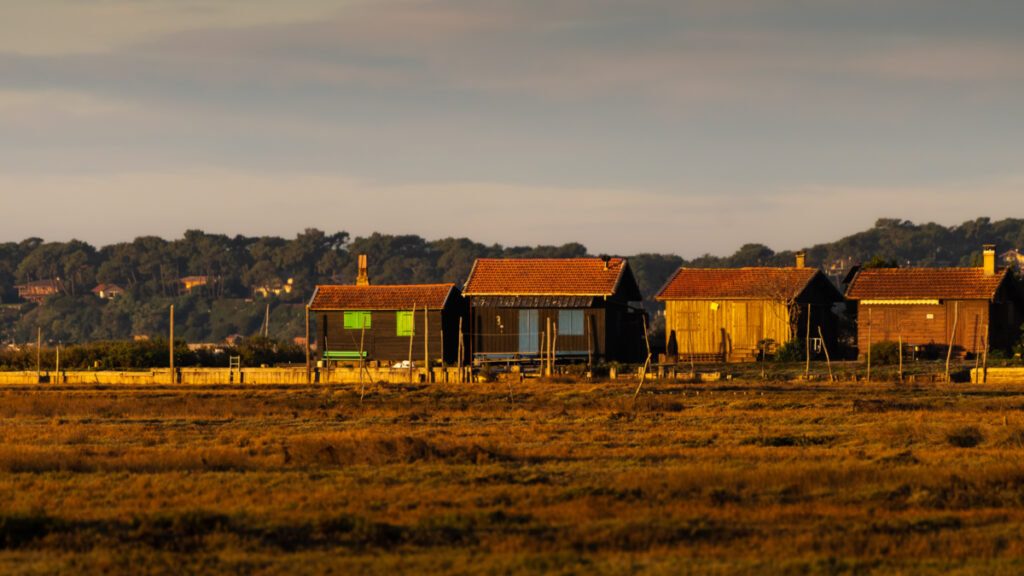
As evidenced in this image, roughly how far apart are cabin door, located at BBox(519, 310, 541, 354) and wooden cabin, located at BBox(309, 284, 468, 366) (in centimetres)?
341

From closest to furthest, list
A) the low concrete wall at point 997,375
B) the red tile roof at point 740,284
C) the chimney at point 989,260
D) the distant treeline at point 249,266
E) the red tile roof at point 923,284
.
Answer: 1. the low concrete wall at point 997,375
2. the red tile roof at point 923,284
3. the chimney at point 989,260
4. the red tile roof at point 740,284
5. the distant treeline at point 249,266

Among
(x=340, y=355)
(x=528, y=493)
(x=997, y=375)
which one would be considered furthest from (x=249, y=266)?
(x=528, y=493)

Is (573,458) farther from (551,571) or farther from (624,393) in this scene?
(624,393)

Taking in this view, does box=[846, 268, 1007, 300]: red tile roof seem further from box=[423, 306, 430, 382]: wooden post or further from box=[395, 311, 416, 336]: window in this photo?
box=[395, 311, 416, 336]: window

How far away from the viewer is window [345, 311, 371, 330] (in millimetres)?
62094

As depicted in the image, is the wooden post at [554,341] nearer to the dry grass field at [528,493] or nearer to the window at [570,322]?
the window at [570,322]

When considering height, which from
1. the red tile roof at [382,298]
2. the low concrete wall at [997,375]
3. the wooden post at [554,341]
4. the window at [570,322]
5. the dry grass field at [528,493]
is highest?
the red tile roof at [382,298]

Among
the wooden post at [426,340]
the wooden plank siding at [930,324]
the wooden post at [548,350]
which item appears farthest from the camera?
the wooden plank siding at [930,324]

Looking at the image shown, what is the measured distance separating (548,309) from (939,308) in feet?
60.8

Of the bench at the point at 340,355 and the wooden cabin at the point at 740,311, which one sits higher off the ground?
the wooden cabin at the point at 740,311

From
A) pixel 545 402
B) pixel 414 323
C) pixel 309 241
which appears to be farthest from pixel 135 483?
pixel 309 241

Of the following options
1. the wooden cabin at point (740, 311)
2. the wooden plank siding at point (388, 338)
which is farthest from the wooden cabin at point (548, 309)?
the wooden cabin at point (740, 311)

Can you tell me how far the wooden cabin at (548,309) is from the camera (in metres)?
59.5

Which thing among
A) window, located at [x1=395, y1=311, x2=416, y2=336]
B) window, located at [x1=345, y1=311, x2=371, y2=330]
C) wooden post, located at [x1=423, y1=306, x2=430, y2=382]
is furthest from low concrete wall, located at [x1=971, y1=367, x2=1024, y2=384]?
window, located at [x1=345, y1=311, x2=371, y2=330]
